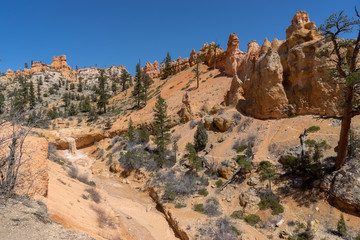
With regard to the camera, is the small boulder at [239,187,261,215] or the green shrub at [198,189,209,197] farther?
the green shrub at [198,189,209,197]

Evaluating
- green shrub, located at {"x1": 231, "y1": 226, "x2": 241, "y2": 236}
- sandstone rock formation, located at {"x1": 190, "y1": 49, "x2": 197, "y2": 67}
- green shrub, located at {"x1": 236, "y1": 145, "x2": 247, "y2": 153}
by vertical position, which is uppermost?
sandstone rock formation, located at {"x1": 190, "y1": 49, "x2": 197, "y2": 67}

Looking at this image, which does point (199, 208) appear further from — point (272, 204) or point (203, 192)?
point (272, 204)

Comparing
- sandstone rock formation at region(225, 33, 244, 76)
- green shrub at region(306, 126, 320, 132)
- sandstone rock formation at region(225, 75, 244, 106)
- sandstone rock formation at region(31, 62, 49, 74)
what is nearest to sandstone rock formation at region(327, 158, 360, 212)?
green shrub at region(306, 126, 320, 132)

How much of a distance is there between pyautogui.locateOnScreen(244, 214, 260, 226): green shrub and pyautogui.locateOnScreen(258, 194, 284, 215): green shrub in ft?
2.72

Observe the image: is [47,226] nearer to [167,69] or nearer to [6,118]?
[6,118]

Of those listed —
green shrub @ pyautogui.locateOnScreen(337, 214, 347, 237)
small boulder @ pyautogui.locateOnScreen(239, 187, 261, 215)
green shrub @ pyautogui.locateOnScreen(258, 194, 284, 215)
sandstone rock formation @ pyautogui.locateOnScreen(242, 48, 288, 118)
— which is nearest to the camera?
green shrub @ pyautogui.locateOnScreen(337, 214, 347, 237)

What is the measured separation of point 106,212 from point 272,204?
31.7 feet

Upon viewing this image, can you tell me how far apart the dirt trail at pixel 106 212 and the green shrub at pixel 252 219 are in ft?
14.6

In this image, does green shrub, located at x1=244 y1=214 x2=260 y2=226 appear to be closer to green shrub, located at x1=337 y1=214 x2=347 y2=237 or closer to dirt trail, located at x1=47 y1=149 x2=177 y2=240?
green shrub, located at x1=337 y1=214 x2=347 y2=237

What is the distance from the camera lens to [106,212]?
9180 mm

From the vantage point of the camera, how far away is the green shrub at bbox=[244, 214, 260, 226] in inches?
433

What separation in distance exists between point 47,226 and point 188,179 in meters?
12.5

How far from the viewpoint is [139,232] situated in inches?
388

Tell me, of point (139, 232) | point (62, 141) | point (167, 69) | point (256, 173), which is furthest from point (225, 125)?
point (167, 69)
